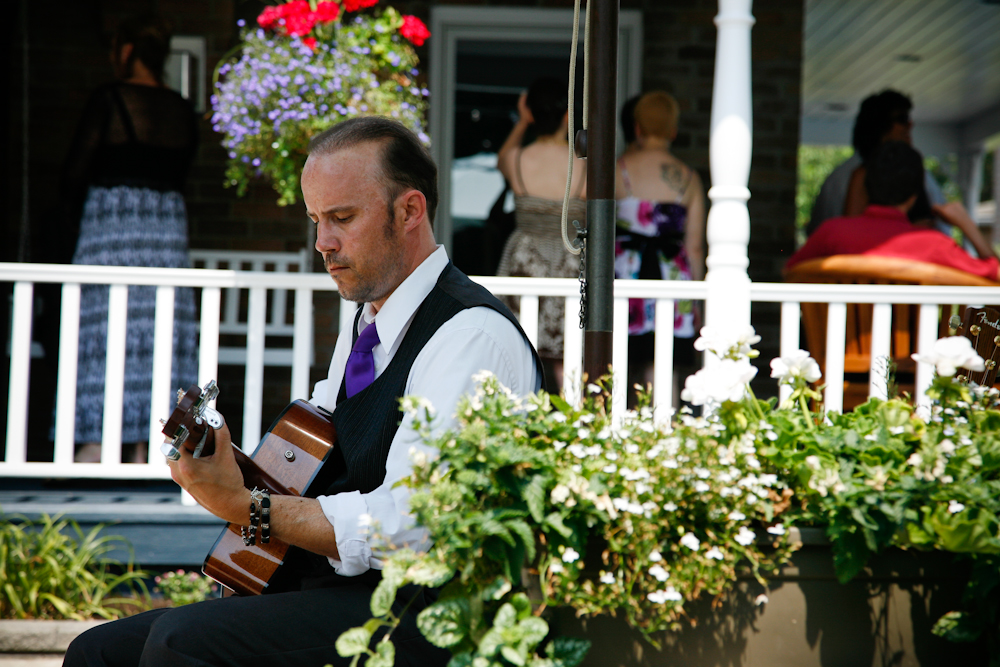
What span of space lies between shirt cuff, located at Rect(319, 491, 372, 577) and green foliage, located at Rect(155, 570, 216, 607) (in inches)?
79.8

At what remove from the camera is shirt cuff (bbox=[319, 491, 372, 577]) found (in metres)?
1.38

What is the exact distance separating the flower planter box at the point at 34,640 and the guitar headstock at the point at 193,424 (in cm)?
194

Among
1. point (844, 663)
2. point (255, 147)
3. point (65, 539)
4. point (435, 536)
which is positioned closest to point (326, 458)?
point (435, 536)

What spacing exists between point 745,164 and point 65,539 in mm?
2800

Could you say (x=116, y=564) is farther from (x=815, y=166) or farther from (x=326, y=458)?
(x=815, y=166)

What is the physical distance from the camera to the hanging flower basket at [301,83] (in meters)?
3.43

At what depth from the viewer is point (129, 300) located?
371 cm

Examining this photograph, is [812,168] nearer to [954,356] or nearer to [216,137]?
[216,137]

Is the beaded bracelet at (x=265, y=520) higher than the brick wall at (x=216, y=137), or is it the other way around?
the brick wall at (x=216, y=137)

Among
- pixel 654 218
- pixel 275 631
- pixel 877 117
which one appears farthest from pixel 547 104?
pixel 275 631

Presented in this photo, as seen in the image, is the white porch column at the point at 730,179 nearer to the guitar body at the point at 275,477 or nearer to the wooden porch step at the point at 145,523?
the guitar body at the point at 275,477

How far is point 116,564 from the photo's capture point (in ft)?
11.0

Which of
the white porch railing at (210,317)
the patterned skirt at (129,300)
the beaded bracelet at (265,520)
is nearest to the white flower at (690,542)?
the beaded bracelet at (265,520)

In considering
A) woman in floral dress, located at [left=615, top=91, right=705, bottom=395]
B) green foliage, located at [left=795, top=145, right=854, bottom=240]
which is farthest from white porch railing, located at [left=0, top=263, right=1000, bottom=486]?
green foliage, located at [left=795, top=145, right=854, bottom=240]
